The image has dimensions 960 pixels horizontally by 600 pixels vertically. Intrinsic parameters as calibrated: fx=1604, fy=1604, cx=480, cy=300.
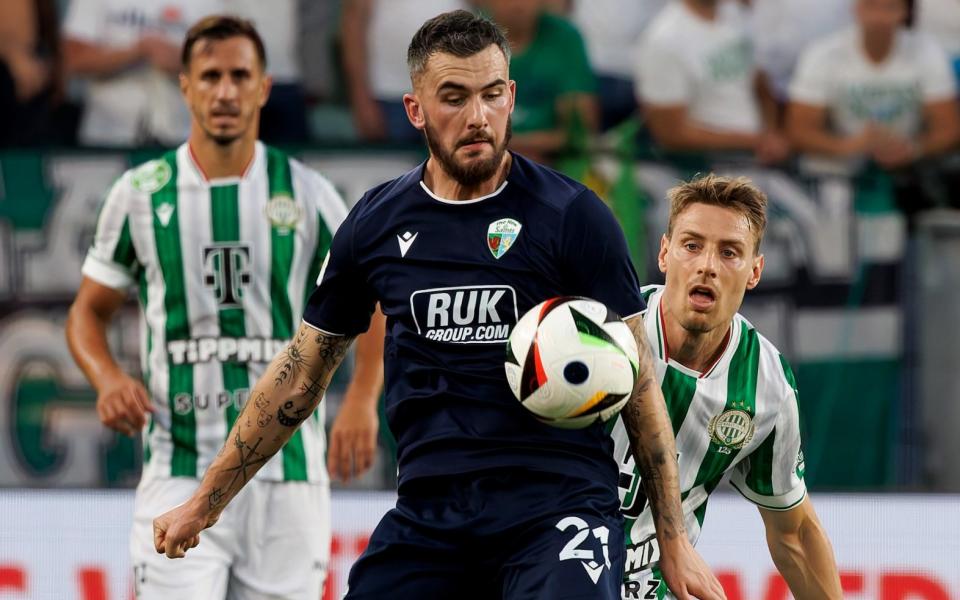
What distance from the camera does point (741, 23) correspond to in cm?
824

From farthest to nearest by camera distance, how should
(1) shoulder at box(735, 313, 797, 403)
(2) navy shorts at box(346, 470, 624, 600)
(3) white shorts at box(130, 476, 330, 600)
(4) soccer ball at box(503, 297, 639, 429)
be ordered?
(3) white shorts at box(130, 476, 330, 600), (1) shoulder at box(735, 313, 797, 403), (2) navy shorts at box(346, 470, 624, 600), (4) soccer ball at box(503, 297, 639, 429)

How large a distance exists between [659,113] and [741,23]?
2.03 feet

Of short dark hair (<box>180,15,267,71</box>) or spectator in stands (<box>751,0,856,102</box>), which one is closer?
short dark hair (<box>180,15,267,71</box>)

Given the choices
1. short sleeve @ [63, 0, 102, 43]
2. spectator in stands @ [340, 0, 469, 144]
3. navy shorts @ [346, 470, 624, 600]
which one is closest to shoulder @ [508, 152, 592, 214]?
navy shorts @ [346, 470, 624, 600]

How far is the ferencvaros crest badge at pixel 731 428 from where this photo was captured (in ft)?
14.5

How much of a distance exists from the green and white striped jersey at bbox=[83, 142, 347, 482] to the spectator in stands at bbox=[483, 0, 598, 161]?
2852 mm

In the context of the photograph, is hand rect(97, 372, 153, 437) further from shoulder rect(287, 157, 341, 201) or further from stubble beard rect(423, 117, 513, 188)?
stubble beard rect(423, 117, 513, 188)

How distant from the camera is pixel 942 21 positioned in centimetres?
828

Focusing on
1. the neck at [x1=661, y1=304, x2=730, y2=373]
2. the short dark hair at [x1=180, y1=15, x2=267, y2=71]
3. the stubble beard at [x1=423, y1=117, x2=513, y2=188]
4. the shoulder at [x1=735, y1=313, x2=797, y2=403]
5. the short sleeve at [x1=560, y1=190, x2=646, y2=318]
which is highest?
the short dark hair at [x1=180, y1=15, x2=267, y2=71]

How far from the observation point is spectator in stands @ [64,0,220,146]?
324 inches

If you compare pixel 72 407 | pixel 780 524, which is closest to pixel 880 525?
pixel 780 524

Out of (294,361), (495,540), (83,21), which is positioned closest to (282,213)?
(294,361)

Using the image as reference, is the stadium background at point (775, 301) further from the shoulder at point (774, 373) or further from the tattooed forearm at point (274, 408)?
the tattooed forearm at point (274, 408)

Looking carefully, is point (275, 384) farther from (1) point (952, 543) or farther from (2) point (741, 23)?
(2) point (741, 23)
